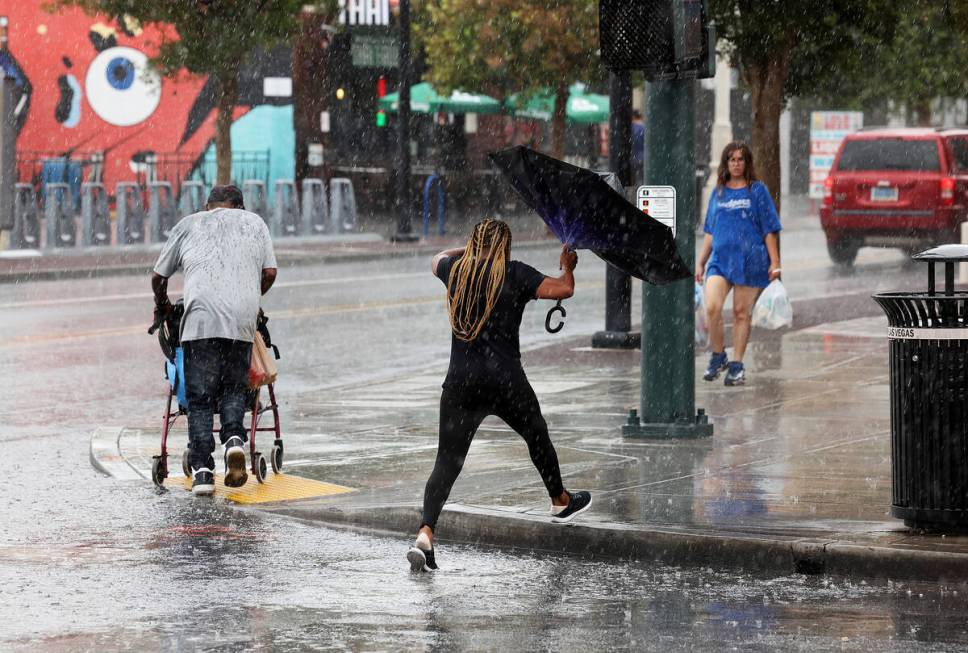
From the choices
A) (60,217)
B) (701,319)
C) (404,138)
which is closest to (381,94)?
(404,138)

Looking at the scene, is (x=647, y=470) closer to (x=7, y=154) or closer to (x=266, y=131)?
(x=7, y=154)

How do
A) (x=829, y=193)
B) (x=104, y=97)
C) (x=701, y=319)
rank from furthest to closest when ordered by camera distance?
(x=104, y=97) < (x=829, y=193) < (x=701, y=319)

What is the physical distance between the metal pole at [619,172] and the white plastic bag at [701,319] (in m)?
0.71

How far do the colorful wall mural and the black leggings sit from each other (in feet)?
97.7

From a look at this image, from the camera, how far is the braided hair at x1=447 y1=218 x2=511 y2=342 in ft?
25.7

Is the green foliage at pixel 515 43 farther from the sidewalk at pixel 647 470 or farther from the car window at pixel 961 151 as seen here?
the sidewalk at pixel 647 470

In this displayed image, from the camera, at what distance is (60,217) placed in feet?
92.8

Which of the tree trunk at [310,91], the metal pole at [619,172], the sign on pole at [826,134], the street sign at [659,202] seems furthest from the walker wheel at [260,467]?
the sign on pole at [826,134]

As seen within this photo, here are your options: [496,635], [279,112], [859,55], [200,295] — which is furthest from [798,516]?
[279,112]

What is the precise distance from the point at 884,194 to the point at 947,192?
0.91m

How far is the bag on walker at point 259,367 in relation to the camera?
9.88m

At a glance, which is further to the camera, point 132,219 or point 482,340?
point 132,219

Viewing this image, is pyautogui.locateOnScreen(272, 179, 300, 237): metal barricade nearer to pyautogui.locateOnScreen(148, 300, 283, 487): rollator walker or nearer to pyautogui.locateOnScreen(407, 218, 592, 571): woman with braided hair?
pyautogui.locateOnScreen(148, 300, 283, 487): rollator walker

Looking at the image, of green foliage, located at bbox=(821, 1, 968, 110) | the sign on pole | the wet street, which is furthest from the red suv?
the wet street
